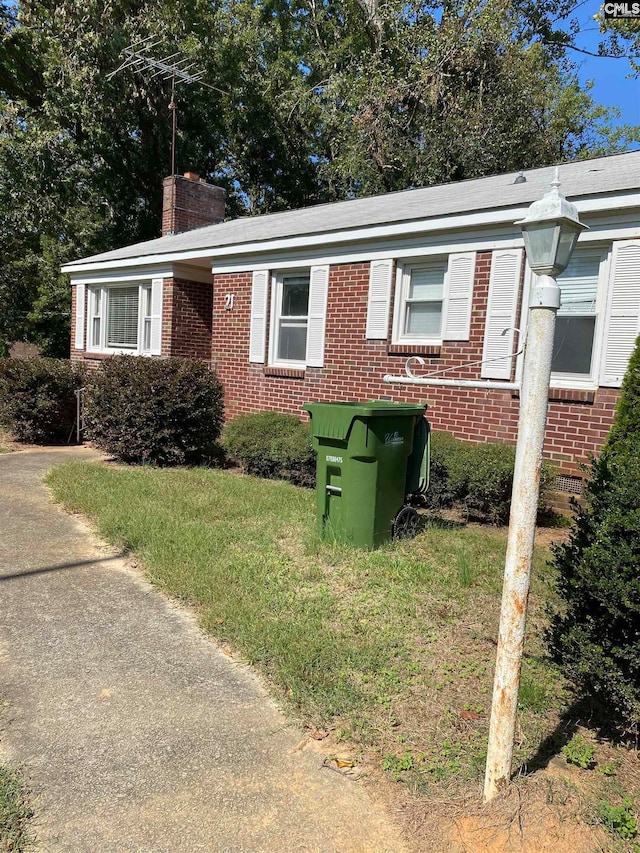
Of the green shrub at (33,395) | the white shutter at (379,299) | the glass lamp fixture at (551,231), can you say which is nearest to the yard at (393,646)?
the glass lamp fixture at (551,231)

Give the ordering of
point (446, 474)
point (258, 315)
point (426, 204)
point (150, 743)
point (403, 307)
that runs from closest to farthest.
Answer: point (150, 743), point (446, 474), point (403, 307), point (426, 204), point (258, 315)

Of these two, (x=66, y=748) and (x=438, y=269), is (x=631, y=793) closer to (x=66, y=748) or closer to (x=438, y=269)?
(x=66, y=748)

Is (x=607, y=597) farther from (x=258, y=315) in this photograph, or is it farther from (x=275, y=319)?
(x=258, y=315)

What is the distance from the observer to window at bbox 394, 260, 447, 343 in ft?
28.0

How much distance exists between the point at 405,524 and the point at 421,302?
4.03 metres

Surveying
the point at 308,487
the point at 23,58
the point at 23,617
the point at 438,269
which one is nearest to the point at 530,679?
the point at 23,617

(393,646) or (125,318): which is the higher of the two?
(125,318)

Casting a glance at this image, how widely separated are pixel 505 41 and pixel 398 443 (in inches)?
740

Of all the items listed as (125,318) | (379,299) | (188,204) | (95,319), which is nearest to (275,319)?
(379,299)

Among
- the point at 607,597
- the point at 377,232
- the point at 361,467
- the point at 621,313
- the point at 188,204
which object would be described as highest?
the point at 188,204

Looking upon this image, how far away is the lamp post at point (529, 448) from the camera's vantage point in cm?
237

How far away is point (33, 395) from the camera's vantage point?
433 inches

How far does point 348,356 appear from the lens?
31.0 ft

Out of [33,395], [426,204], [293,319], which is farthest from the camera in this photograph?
[33,395]
